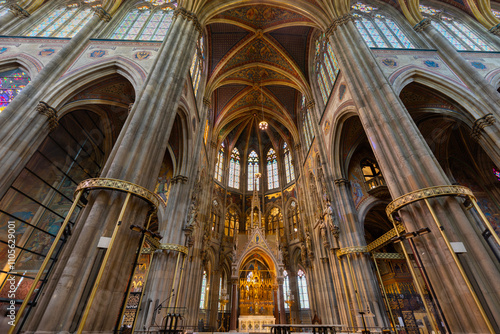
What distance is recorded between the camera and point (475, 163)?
42.8 feet

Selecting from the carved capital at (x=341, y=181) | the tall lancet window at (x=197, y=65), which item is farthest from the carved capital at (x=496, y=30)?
the tall lancet window at (x=197, y=65)

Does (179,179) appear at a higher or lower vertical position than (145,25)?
lower

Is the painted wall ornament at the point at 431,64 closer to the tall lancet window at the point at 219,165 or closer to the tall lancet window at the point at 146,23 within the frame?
the tall lancet window at the point at 146,23

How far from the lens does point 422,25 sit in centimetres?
1238

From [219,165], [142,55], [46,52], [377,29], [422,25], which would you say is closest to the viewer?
[46,52]

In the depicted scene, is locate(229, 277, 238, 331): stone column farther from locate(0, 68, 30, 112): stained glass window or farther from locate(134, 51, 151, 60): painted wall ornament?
locate(0, 68, 30, 112): stained glass window

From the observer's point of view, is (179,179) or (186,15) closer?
(186,15)

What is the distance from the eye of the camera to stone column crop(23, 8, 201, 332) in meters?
4.21

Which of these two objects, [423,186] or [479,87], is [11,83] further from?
[479,87]

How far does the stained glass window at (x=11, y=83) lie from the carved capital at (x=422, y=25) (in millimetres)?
18999

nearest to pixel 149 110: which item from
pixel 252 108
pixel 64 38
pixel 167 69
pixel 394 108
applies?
pixel 167 69

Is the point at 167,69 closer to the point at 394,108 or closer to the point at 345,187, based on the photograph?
the point at 394,108

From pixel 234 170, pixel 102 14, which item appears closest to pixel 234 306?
pixel 234 170

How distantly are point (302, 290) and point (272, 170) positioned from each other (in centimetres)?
1225
